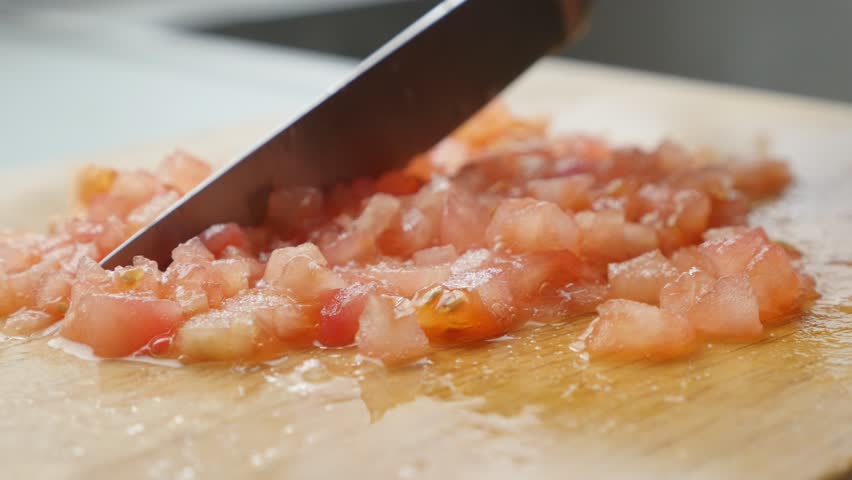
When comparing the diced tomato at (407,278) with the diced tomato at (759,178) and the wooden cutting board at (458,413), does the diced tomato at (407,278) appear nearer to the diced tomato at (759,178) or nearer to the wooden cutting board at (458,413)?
the wooden cutting board at (458,413)

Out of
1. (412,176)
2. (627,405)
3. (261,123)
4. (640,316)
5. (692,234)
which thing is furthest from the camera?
(261,123)

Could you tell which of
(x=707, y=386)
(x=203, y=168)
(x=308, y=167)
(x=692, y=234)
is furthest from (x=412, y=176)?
(x=707, y=386)

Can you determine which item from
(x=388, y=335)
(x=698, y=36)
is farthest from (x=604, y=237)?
(x=698, y=36)

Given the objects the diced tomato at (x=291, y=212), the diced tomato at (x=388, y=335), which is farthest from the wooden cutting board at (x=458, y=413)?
the diced tomato at (x=291, y=212)

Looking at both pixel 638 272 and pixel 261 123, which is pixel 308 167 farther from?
pixel 261 123

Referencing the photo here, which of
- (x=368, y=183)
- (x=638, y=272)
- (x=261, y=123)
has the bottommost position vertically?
(x=638, y=272)

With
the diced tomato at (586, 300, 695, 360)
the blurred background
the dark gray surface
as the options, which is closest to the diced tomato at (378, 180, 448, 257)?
the diced tomato at (586, 300, 695, 360)
